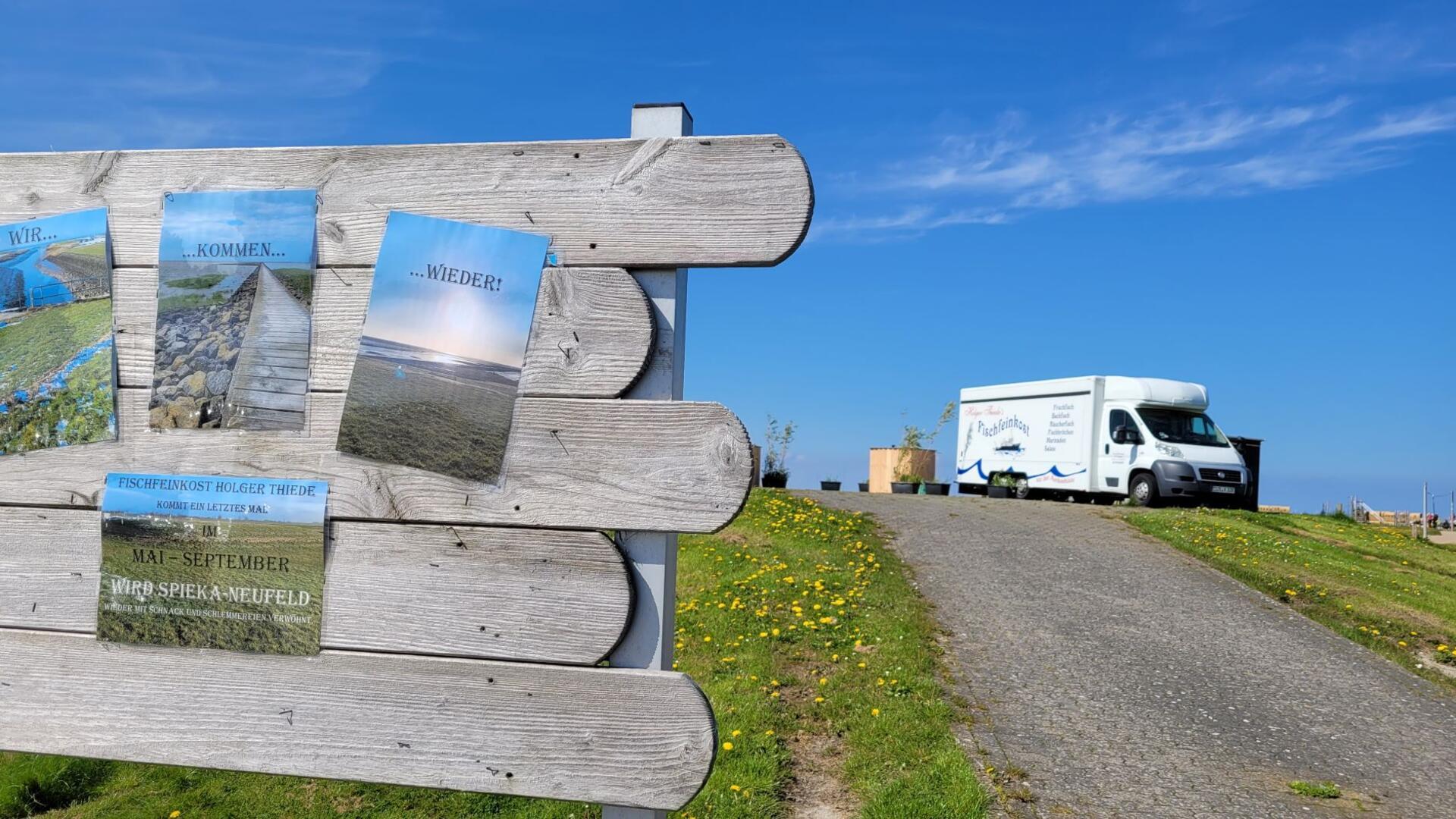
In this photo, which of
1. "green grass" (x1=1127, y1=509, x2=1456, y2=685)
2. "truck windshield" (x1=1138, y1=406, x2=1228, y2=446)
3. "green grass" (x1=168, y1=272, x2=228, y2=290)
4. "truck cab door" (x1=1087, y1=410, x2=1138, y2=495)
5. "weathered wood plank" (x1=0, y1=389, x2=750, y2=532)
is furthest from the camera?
"truck cab door" (x1=1087, y1=410, x2=1138, y2=495)

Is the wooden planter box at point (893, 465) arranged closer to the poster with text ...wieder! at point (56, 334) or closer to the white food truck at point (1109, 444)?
the white food truck at point (1109, 444)

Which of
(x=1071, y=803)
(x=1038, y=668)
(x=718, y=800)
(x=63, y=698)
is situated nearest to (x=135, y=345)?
(x=63, y=698)

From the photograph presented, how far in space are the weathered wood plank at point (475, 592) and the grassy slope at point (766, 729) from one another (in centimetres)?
254

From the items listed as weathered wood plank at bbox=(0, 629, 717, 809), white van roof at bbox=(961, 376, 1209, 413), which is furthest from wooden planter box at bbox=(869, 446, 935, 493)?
weathered wood plank at bbox=(0, 629, 717, 809)

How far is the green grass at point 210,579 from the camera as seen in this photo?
261 centimetres

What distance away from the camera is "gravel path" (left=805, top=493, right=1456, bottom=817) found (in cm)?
569

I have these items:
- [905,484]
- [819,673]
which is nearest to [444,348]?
[819,673]

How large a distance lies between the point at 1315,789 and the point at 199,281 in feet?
20.6

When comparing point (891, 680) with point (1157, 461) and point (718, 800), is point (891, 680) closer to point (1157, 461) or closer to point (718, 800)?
point (718, 800)

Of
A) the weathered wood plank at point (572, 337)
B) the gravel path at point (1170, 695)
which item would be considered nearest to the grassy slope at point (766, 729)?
the gravel path at point (1170, 695)

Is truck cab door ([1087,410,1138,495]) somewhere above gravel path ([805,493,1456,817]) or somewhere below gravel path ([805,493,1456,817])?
above

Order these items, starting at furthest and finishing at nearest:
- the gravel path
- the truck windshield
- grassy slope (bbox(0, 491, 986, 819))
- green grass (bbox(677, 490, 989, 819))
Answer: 1. the truck windshield
2. the gravel path
3. green grass (bbox(677, 490, 989, 819))
4. grassy slope (bbox(0, 491, 986, 819))

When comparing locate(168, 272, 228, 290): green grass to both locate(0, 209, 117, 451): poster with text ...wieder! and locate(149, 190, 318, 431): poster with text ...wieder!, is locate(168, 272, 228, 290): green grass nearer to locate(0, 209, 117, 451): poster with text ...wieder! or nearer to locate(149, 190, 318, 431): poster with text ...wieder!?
locate(149, 190, 318, 431): poster with text ...wieder!

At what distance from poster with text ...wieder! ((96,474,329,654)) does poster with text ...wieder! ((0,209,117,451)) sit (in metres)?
0.25
